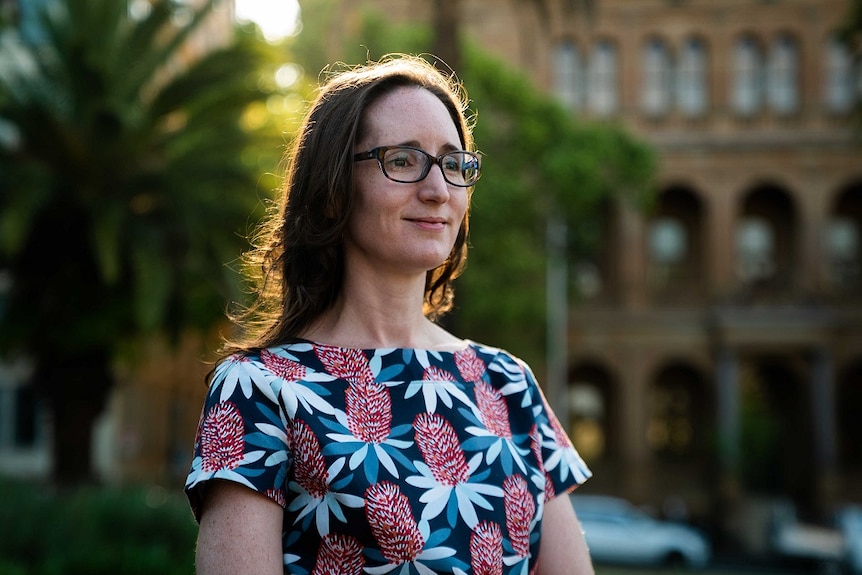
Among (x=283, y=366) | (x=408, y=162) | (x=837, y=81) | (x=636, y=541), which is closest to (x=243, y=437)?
(x=283, y=366)

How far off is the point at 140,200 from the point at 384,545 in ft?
49.8

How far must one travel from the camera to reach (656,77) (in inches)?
1549

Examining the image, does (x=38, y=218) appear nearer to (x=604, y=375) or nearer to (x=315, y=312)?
(x=315, y=312)

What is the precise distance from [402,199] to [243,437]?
1.85ft

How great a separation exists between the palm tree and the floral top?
12.9 metres

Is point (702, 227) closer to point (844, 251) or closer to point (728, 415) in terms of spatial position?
point (844, 251)

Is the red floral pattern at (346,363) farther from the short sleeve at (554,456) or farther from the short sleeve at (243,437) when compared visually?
the short sleeve at (554,456)

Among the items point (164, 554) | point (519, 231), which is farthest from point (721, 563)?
point (164, 554)

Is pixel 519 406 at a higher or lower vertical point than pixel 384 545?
higher

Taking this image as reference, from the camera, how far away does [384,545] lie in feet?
6.59

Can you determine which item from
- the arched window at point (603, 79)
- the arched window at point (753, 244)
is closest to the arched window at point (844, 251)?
the arched window at point (753, 244)

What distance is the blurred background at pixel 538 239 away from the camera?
51.6ft

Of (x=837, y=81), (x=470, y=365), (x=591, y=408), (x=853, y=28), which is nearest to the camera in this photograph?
(x=470, y=365)

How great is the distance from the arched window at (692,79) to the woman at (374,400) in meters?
38.1
